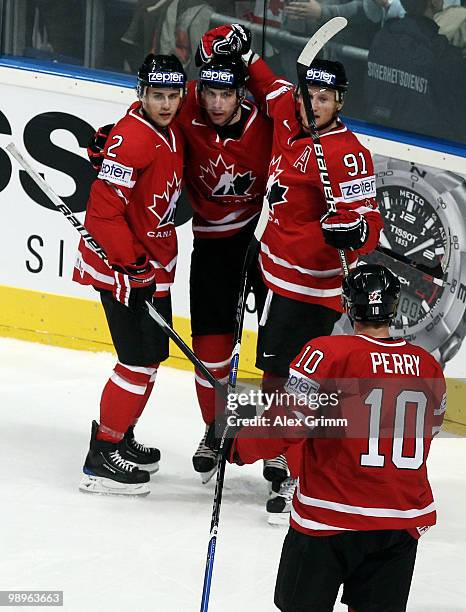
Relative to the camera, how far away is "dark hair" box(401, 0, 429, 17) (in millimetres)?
4148

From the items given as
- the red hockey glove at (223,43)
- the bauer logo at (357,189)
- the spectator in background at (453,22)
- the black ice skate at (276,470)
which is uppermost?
the spectator in background at (453,22)

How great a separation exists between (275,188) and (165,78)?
16.5 inches

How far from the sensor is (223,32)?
351cm

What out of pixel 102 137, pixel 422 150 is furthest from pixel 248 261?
pixel 422 150

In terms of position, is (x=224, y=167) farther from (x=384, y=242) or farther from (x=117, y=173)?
(x=384, y=242)

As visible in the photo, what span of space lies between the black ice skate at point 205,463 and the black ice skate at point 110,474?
16 centimetres

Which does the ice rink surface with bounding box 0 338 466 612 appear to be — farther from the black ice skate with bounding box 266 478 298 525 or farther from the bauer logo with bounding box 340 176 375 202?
the bauer logo with bounding box 340 176 375 202

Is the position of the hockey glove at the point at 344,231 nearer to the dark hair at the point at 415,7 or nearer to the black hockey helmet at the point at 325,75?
the black hockey helmet at the point at 325,75

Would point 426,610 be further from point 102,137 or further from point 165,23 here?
point 165,23

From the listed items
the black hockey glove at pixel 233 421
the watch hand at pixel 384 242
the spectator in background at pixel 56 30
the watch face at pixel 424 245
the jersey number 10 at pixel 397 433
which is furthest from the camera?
the spectator in background at pixel 56 30

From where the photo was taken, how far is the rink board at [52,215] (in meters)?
4.59

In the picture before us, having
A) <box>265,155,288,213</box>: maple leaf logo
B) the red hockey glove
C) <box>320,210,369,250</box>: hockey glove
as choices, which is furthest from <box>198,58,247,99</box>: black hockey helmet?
<box>320,210,369,250</box>: hockey glove

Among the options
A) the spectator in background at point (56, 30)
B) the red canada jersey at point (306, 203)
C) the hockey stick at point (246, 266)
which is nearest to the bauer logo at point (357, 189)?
the red canada jersey at point (306, 203)

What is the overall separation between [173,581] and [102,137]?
4.19ft
